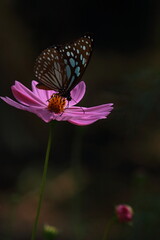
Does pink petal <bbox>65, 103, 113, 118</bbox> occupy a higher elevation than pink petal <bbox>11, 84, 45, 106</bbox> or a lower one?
lower

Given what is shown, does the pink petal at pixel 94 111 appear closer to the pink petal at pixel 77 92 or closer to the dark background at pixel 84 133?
the pink petal at pixel 77 92

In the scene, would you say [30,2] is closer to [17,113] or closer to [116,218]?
[17,113]

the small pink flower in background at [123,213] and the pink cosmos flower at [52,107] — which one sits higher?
the pink cosmos flower at [52,107]

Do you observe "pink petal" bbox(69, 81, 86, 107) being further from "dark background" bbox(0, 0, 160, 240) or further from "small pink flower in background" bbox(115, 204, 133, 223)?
"dark background" bbox(0, 0, 160, 240)

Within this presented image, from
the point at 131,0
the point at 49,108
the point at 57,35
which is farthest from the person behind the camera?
the point at 57,35

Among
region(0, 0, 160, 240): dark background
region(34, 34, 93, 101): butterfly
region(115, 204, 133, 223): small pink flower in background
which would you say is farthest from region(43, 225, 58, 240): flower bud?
region(0, 0, 160, 240): dark background

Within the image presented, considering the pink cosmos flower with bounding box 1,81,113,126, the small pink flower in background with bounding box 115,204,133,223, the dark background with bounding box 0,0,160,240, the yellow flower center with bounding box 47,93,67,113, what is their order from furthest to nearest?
the dark background with bounding box 0,0,160,240, the small pink flower in background with bounding box 115,204,133,223, the yellow flower center with bounding box 47,93,67,113, the pink cosmos flower with bounding box 1,81,113,126

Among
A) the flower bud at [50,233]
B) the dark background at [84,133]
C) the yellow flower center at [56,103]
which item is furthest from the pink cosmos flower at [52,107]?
the dark background at [84,133]

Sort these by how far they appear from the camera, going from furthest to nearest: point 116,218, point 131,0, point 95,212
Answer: point 131,0
point 95,212
point 116,218

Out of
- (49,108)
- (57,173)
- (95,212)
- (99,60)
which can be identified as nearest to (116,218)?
(49,108)
